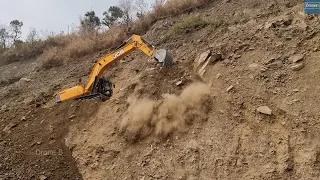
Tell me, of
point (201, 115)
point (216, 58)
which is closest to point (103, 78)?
point (201, 115)

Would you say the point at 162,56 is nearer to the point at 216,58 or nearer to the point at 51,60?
the point at 216,58

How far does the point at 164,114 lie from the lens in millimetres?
8969

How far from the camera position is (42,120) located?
11.2 metres

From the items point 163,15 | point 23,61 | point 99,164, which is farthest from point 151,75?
point 23,61

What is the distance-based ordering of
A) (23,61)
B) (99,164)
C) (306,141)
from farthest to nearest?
(23,61) → (99,164) → (306,141)

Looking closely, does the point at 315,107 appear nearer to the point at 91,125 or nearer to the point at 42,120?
the point at 91,125

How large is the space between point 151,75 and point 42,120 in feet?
11.1

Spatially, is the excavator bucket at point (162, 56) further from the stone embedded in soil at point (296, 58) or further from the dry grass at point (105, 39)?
the dry grass at point (105, 39)

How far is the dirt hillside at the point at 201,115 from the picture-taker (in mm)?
7387

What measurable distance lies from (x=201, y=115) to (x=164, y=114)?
2.93ft

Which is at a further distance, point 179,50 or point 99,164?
point 179,50

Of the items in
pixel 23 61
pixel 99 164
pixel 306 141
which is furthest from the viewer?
pixel 23 61

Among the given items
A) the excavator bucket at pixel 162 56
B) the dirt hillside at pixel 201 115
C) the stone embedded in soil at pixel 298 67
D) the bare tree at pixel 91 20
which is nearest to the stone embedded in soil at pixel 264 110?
the dirt hillside at pixel 201 115

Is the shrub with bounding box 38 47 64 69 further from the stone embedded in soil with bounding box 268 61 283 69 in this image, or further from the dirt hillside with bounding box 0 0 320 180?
the stone embedded in soil with bounding box 268 61 283 69
